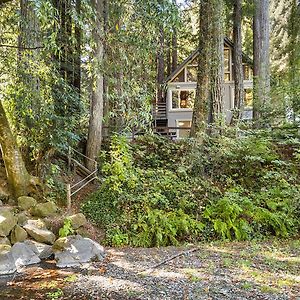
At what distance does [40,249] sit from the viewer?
6152mm

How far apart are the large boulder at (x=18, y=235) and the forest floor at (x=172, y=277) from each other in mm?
1067

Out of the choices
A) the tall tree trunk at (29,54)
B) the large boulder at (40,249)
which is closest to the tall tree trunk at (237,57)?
the tall tree trunk at (29,54)

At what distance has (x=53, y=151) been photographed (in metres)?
8.61

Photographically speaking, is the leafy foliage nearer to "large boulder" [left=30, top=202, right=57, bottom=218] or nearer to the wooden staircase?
"large boulder" [left=30, top=202, right=57, bottom=218]

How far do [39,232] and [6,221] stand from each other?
0.66 m

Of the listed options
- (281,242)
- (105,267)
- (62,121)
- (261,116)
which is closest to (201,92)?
(261,116)

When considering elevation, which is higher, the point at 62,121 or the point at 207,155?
the point at 62,121

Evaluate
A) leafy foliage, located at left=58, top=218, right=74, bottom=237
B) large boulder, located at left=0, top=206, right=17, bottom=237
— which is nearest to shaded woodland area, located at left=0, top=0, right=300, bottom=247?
leafy foliage, located at left=58, top=218, right=74, bottom=237

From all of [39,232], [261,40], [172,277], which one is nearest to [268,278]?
[172,277]

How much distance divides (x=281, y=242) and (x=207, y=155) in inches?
123

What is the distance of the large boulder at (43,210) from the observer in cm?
716

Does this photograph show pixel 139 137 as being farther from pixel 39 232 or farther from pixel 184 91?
pixel 184 91

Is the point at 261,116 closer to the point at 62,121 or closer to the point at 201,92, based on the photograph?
the point at 201,92

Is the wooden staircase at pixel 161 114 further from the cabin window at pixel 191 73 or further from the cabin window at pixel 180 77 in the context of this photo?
the cabin window at pixel 191 73
